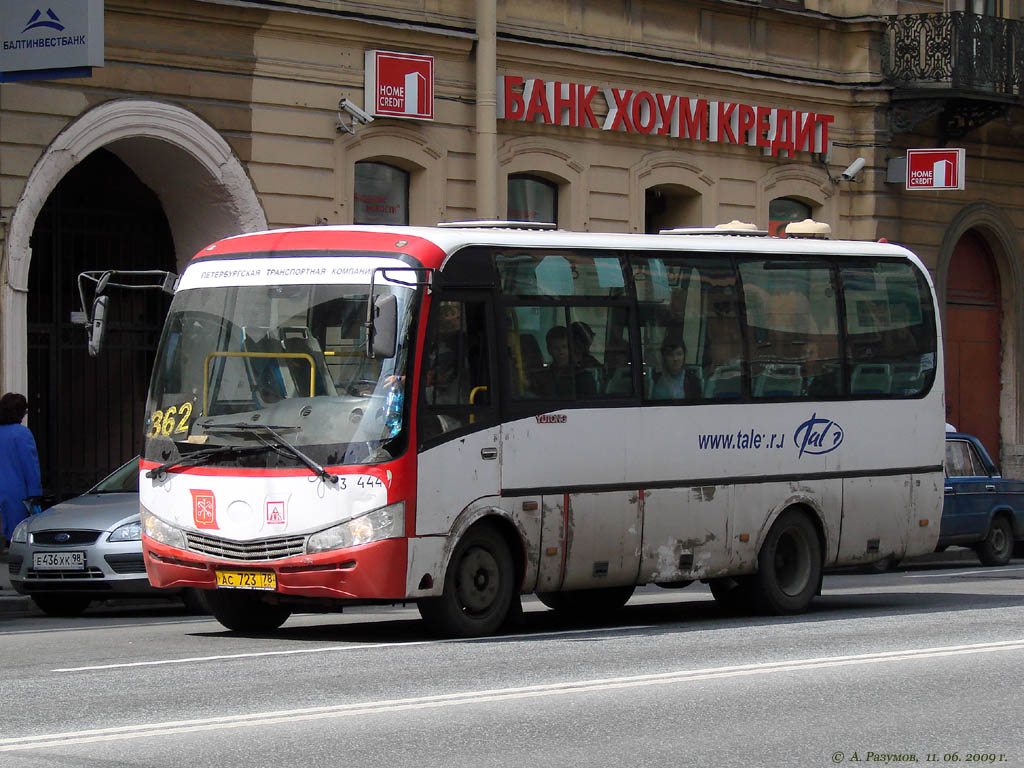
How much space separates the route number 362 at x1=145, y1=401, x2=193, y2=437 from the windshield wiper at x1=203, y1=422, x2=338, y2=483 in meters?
0.30

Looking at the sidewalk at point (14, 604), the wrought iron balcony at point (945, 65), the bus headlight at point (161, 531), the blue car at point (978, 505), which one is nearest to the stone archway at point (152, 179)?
the sidewalk at point (14, 604)

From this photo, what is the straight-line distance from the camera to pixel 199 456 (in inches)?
503

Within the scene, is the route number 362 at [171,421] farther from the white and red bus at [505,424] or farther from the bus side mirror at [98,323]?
the bus side mirror at [98,323]

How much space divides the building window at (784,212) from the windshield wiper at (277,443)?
17.0 metres

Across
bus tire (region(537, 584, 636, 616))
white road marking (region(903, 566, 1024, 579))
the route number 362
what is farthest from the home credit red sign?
the route number 362

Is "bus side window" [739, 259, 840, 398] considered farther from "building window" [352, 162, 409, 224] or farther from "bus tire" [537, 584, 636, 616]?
"building window" [352, 162, 409, 224]

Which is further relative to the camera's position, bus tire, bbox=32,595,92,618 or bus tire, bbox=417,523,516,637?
bus tire, bbox=32,595,92,618

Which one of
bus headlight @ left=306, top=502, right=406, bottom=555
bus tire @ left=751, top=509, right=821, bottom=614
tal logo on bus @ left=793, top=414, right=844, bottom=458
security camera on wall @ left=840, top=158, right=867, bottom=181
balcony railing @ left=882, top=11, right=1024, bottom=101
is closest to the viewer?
bus headlight @ left=306, top=502, right=406, bottom=555

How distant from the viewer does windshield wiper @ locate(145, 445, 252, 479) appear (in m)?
12.6

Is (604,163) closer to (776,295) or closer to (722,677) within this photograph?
(776,295)

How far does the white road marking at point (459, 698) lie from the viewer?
8305 mm

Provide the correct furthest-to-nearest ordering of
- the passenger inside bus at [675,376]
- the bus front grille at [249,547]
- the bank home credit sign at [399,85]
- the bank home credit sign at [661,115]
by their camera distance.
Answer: the bank home credit sign at [661,115] < the bank home credit sign at [399,85] < the passenger inside bus at [675,376] < the bus front grille at [249,547]

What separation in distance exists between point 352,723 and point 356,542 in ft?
11.7

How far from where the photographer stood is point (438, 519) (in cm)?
1258
